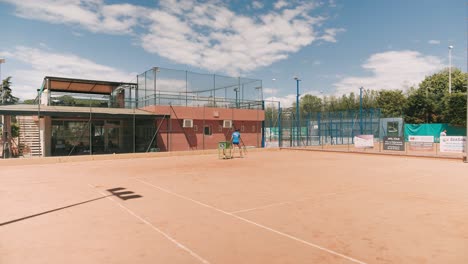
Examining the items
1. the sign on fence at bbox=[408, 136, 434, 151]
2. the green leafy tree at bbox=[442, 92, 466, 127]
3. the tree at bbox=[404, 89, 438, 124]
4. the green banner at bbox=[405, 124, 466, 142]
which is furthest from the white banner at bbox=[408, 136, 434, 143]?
the tree at bbox=[404, 89, 438, 124]

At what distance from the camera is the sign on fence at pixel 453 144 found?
2023 centimetres

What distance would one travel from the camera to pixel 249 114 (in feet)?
94.4

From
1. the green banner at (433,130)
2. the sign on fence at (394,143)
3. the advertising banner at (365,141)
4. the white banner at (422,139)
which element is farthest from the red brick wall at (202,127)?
the green banner at (433,130)

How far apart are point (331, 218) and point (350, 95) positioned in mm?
87866

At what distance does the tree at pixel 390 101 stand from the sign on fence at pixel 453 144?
1697 inches

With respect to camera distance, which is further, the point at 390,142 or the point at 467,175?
the point at 390,142

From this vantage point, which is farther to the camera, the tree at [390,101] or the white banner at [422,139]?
the tree at [390,101]

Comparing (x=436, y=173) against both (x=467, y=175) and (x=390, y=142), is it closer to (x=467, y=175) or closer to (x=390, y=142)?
(x=467, y=175)

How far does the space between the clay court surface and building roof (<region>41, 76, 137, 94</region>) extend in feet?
53.0

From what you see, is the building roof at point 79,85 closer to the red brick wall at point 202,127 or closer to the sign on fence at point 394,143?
the red brick wall at point 202,127

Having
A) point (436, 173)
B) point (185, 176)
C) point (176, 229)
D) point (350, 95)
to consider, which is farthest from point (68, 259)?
point (350, 95)

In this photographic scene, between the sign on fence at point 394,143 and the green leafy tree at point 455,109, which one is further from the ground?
the green leafy tree at point 455,109

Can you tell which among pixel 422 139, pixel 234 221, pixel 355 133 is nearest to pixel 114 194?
pixel 234 221

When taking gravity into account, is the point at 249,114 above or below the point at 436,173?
above
